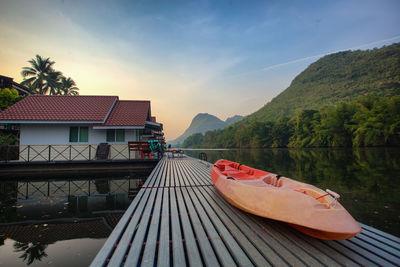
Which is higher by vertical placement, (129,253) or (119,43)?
(119,43)

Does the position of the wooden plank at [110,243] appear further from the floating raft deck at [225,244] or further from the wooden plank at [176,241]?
the wooden plank at [176,241]

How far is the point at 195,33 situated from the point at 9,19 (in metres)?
14.8

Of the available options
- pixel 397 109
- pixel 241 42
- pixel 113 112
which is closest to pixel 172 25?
pixel 241 42

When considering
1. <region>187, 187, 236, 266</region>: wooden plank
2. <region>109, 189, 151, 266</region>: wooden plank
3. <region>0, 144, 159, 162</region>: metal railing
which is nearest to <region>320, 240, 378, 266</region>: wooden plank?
<region>187, 187, 236, 266</region>: wooden plank

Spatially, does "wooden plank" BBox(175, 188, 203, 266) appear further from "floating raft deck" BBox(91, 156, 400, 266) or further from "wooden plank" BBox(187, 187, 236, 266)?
"wooden plank" BBox(187, 187, 236, 266)

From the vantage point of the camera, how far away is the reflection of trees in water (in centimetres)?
297

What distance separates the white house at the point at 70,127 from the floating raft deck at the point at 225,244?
10807 millimetres

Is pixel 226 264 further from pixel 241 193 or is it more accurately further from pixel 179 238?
pixel 241 193

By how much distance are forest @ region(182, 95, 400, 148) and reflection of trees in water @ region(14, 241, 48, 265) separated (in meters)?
48.9

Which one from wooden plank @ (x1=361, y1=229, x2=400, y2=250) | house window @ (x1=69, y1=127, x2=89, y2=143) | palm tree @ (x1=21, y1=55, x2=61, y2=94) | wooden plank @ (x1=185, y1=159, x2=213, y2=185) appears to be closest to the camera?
wooden plank @ (x1=361, y1=229, x2=400, y2=250)

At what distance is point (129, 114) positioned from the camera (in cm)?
1432

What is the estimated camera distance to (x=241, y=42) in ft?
72.7

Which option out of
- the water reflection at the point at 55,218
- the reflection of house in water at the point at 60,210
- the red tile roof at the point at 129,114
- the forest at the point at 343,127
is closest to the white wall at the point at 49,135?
the red tile roof at the point at 129,114

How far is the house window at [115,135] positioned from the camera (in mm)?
13297
